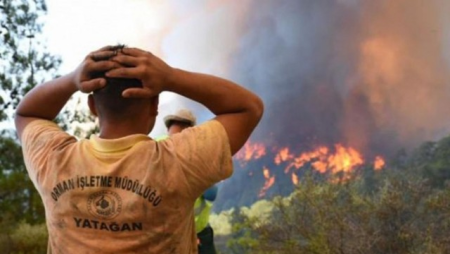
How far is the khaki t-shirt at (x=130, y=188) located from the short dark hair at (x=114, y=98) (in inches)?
2.1

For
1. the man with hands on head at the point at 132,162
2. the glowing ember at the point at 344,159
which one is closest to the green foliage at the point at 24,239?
the glowing ember at the point at 344,159

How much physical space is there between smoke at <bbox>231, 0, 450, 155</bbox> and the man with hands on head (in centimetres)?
591

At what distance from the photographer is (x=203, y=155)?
1.11m

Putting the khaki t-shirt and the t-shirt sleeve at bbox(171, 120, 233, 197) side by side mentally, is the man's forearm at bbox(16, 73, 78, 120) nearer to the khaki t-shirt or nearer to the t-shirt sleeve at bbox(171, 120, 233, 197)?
the khaki t-shirt

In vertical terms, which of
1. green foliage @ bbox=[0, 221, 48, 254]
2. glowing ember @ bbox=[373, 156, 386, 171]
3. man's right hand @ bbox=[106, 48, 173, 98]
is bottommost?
green foliage @ bbox=[0, 221, 48, 254]

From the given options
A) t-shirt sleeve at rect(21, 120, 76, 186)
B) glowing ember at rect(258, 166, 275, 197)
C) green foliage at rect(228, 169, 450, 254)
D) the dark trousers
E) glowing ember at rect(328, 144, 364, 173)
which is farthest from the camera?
glowing ember at rect(258, 166, 275, 197)

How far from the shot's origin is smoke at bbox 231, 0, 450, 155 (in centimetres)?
679

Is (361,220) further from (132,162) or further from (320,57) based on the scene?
(132,162)

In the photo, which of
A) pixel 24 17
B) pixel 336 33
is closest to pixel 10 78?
pixel 24 17

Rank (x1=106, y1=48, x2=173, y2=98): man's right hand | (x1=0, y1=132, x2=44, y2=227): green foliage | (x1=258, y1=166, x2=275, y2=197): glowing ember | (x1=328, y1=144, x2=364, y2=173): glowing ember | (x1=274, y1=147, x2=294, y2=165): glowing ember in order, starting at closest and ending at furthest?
(x1=106, y1=48, x2=173, y2=98): man's right hand
(x1=0, y1=132, x2=44, y2=227): green foliage
(x1=328, y1=144, x2=364, y2=173): glowing ember
(x1=258, y1=166, x2=275, y2=197): glowing ember
(x1=274, y1=147, x2=294, y2=165): glowing ember

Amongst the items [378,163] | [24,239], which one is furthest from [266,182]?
[24,239]

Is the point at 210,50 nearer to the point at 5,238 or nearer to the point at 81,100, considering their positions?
the point at 81,100

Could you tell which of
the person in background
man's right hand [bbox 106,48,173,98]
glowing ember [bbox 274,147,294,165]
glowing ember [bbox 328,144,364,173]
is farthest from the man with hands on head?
glowing ember [bbox 274,147,294,165]

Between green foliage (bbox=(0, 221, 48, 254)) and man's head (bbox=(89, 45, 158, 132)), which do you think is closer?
man's head (bbox=(89, 45, 158, 132))
